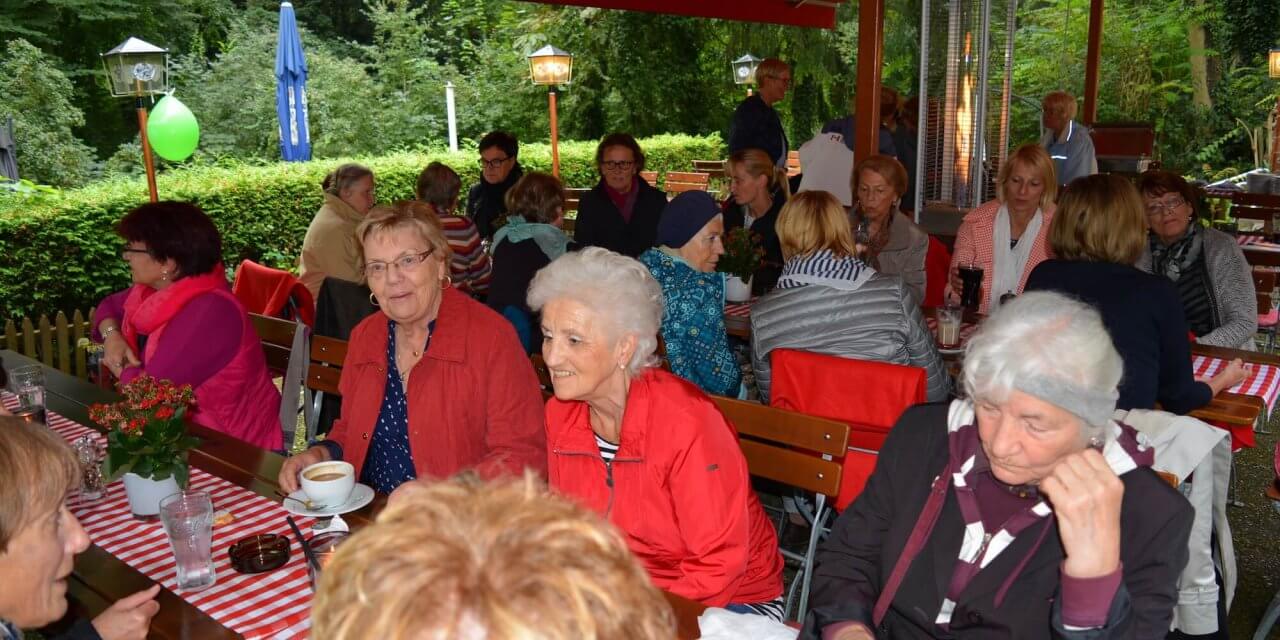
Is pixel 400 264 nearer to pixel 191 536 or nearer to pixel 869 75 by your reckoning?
pixel 191 536

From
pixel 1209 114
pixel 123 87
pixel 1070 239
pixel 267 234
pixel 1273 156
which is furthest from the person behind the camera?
pixel 1209 114

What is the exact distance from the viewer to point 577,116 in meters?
20.6

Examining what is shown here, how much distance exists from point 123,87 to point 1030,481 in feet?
25.3

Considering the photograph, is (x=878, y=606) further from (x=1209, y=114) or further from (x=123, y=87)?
(x=1209, y=114)

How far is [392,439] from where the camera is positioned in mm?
2680

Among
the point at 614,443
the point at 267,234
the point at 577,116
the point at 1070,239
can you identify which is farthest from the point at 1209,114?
the point at 614,443

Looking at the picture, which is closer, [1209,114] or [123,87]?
[123,87]

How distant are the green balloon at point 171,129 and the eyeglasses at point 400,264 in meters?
11.7

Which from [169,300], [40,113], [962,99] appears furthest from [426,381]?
[40,113]

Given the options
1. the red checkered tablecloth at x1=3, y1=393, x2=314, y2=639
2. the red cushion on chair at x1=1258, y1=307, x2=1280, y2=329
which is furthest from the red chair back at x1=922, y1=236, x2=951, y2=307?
the red checkered tablecloth at x1=3, y1=393, x2=314, y2=639

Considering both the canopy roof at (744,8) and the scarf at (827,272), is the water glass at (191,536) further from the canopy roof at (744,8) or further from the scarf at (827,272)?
the canopy roof at (744,8)

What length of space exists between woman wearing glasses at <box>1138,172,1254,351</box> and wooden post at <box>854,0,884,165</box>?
239 cm

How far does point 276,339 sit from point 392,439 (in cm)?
164

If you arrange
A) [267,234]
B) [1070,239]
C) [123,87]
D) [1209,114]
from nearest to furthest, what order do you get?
1. [1070,239]
2. [123,87]
3. [267,234]
4. [1209,114]
